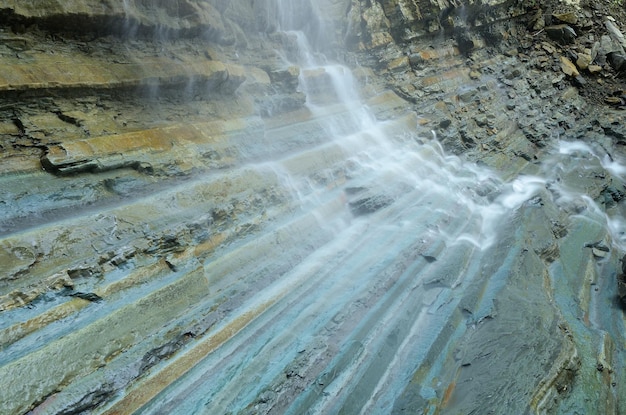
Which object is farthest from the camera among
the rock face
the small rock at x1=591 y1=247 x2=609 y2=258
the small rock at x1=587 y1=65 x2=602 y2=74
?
the small rock at x1=587 y1=65 x2=602 y2=74

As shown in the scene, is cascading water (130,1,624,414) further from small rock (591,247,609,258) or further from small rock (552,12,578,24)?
small rock (552,12,578,24)

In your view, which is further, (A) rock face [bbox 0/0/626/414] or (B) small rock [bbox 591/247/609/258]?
(B) small rock [bbox 591/247/609/258]

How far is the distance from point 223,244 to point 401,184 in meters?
2.94

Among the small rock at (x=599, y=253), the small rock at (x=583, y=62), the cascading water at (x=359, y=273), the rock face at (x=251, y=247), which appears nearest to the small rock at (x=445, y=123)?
the cascading water at (x=359, y=273)

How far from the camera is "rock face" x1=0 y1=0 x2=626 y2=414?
107 inches

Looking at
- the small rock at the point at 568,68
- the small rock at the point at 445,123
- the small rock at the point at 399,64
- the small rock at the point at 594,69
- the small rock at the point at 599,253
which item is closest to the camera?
the small rock at the point at 599,253

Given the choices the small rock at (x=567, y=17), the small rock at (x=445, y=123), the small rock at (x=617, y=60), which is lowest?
the small rock at (x=617, y=60)

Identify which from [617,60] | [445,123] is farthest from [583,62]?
[445,123]

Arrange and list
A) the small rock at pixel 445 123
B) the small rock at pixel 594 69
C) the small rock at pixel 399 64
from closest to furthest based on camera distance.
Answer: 1. the small rock at pixel 445 123
2. the small rock at pixel 399 64
3. the small rock at pixel 594 69

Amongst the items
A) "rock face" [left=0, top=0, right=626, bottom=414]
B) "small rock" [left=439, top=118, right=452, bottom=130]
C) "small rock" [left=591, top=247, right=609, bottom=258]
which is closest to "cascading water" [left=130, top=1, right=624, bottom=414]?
"rock face" [left=0, top=0, right=626, bottom=414]

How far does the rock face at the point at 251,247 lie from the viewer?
8.96ft

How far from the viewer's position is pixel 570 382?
280cm

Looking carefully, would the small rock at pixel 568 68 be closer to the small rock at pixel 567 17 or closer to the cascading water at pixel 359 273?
the small rock at pixel 567 17

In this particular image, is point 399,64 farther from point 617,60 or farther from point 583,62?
point 617,60
